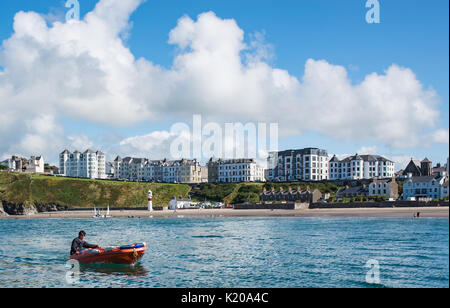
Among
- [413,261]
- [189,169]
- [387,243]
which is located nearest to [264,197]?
[189,169]

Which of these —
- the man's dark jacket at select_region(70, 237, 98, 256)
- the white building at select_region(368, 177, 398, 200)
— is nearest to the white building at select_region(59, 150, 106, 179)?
the white building at select_region(368, 177, 398, 200)

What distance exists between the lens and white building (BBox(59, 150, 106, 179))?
18265 centimetres

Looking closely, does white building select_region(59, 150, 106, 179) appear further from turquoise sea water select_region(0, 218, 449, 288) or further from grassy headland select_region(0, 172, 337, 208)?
turquoise sea water select_region(0, 218, 449, 288)

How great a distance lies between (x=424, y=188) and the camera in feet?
295

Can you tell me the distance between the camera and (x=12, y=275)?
78.5 ft

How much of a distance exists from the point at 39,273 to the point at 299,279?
1435 centimetres

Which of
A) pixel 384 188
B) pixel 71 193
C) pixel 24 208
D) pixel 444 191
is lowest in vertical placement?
pixel 24 208

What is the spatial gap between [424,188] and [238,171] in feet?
256

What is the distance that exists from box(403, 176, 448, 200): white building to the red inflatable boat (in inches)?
2787

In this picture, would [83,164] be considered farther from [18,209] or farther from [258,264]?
[258,264]

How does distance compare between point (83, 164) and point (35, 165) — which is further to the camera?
point (83, 164)

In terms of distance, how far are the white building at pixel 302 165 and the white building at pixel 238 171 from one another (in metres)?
10.2

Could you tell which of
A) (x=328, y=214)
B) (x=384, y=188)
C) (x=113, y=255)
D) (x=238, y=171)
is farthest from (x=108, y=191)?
(x=113, y=255)
